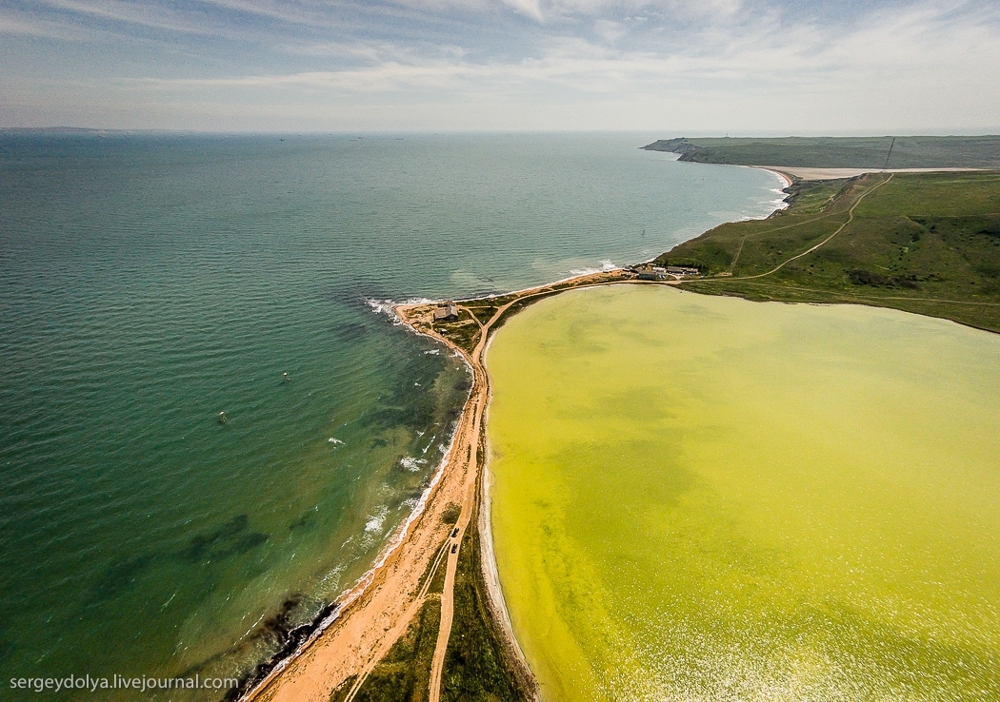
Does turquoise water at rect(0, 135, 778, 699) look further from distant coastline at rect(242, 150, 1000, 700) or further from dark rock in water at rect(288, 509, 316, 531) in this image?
distant coastline at rect(242, 150, 1000, 700)

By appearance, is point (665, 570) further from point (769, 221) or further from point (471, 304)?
point (769, 221)

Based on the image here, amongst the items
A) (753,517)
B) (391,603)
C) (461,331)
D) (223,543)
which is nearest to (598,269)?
(461,331)

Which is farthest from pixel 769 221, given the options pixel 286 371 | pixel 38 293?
pixel 38 293

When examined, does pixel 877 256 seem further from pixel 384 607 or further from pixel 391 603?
pixel 384 607

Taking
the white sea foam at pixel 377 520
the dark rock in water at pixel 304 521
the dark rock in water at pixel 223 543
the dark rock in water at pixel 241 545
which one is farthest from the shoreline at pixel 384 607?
the dark rock in water at pixel 223 543

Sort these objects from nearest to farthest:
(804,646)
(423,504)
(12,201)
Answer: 1. (804,646)
2. (423,504)
3. (12,201)

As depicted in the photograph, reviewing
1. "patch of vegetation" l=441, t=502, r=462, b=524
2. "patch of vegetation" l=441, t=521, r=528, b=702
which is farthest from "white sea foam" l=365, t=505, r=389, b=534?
"patch of vegetation" l=441, t=521, r=528, b=702
